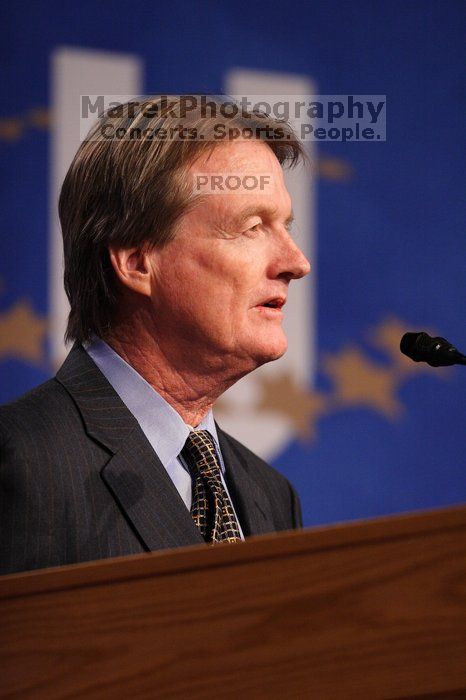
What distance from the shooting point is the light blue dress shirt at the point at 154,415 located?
1.46m

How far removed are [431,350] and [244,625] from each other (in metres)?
0.49

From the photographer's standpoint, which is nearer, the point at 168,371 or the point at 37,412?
the point at 37,412

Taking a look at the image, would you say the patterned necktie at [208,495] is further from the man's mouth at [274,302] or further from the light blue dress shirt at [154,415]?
the man's mouth at [274,302]

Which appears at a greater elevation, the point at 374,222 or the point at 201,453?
the point at 374,222

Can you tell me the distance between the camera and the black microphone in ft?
3.99

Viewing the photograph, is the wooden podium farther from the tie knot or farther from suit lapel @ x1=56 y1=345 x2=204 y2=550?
the tie knot

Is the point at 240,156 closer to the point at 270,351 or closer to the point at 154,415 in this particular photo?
the point at 270,351

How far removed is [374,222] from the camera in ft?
8.05

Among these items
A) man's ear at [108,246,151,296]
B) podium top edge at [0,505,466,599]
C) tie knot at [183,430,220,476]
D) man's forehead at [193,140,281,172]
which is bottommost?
podium top edge at [0,505,466,599]

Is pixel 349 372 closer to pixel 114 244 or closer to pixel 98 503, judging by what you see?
pixel 114 244

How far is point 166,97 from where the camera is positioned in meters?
1.60

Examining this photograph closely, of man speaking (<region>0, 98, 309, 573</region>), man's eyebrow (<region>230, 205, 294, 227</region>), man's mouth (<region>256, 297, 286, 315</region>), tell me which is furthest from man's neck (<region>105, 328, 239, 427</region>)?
man's eyebrow (<region>230, 205, 294, 227</region>)

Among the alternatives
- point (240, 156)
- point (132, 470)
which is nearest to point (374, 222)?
point (240, 156)

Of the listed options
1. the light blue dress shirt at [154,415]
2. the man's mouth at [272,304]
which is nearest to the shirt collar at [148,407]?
the light blue dress shirt at [154,415]
